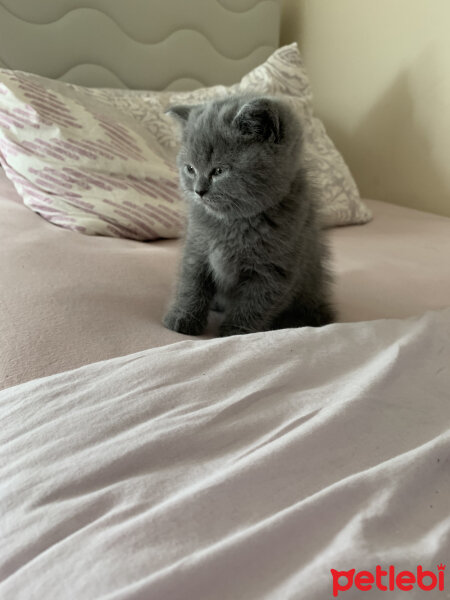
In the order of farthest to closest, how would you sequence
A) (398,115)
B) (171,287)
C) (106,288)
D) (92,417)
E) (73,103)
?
1. (398,115)
2. (73,103)
3. (171,287)
4. (106,288)
5. (92,417)

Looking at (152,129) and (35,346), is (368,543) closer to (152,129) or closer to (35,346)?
(35,346)

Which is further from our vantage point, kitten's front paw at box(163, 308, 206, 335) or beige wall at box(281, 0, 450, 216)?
beige wall at box(281, 0, 450, 216)

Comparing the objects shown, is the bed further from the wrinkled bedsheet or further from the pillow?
the pillow

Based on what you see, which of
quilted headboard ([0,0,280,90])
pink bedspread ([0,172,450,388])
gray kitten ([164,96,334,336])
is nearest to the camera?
pink bedspread ([0,172,450,388])

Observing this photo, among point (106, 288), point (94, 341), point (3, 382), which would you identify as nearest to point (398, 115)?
point (106, 288)

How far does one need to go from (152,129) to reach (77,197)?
52 centimetres

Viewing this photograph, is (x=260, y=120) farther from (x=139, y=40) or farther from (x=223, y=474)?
(x=139, y=40)

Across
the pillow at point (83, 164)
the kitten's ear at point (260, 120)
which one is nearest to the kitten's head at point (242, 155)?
the kitten's ear at point (260, 120)

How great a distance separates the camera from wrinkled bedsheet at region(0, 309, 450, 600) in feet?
1.54

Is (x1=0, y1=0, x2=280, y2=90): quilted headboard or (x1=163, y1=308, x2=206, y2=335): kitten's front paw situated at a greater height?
(x1=0, y1=0, x2=280, y2=90): quilted headboard

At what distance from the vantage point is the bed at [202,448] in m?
0.47

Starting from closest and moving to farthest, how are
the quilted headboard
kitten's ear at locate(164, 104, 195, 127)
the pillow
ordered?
kitten's ear at locate(164, 104, 195, 127) → the pillow → the quilted headboard

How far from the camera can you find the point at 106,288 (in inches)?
41.8

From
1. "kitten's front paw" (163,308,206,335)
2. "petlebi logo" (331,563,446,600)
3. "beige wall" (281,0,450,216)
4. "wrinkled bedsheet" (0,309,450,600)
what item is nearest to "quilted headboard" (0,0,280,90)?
"beige wall" (281,0,450,216)
